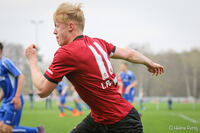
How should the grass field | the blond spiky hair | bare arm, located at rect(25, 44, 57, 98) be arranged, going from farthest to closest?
the grass field
the blond spiky hair
bare arm, located at rect(25, 44, 57, 98)

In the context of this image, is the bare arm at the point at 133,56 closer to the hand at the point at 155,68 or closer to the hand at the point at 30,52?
the hand at the point at 155,68

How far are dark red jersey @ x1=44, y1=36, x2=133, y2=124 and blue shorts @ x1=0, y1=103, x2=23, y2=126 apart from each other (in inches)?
107

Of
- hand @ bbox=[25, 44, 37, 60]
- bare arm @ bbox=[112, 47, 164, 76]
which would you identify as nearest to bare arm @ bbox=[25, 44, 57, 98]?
hand @ bbox=[25, 44, 37, 60]

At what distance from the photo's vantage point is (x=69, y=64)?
8.76 ft

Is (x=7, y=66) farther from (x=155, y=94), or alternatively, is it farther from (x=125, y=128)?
(x=155, y=94)

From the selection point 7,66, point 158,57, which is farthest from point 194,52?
point 7,66

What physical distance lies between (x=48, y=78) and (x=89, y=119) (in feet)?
2.57

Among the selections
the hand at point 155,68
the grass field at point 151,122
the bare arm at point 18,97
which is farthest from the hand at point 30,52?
the grass field at point 151,122

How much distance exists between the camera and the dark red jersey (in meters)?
2.66

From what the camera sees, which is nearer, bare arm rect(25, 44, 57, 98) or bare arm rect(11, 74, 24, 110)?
bare arm rect(25, 44, 57, 98)


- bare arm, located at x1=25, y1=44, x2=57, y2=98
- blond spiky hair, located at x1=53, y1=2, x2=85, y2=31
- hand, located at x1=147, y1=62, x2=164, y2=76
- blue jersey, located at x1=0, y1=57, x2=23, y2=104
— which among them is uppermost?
blond spiky hair, located at x1=53, y1=2, x2=85, y2=31

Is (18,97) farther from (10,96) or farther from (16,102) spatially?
(10,96)

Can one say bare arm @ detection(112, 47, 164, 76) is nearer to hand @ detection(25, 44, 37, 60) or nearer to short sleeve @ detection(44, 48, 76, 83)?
short sleeve @ detection(44, 48, 76, 83)

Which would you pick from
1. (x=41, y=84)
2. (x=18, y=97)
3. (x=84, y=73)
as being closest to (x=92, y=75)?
(x=84, y=73)
